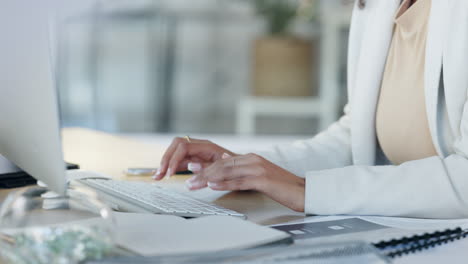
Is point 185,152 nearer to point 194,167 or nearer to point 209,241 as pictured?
point 194,167

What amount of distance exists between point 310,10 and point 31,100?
4057mm

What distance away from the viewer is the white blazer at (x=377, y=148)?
951 millimetres

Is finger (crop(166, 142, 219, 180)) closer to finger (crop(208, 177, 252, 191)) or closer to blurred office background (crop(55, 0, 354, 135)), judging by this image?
finger (crop(208, 177, 252, 191))

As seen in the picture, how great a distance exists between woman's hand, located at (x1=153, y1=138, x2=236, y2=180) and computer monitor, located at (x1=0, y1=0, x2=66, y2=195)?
1.14ft

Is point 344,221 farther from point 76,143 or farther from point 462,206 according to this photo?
point 76,143

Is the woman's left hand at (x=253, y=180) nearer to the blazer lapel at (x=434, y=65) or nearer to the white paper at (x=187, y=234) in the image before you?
the white paper at (x=187, y=234)

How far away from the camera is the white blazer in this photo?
951 mm

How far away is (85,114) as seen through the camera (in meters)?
4.55

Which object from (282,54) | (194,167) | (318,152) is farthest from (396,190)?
(282,54)

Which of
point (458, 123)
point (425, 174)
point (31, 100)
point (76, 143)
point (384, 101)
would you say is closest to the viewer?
point (31, 100)

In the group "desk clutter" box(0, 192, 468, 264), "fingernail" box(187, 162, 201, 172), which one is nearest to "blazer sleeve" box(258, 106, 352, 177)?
"fingernail" box(187, 162, 201, 172)

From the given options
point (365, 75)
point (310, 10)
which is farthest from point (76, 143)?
point (310, 10)

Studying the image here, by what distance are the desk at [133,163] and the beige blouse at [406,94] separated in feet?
1.21

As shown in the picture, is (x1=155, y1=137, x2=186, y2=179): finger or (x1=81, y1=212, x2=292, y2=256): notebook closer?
(x1=81, y1=212, x2=292, y2=256): notebook
